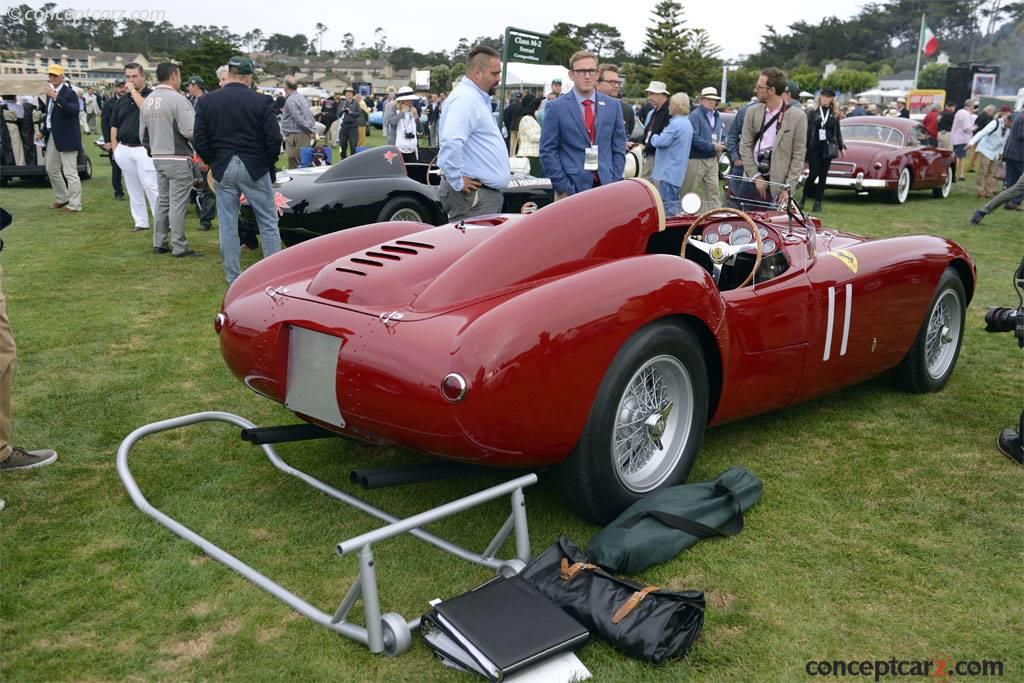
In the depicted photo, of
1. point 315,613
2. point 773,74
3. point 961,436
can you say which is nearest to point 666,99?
point 773,74

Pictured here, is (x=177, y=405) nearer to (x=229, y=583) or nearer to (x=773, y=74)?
(x=229, y=583)

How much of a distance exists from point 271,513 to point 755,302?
232 cm

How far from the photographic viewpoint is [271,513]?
364cm

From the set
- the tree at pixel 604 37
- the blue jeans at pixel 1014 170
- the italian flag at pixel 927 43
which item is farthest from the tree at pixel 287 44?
the blue jeans at pixel 1014 170

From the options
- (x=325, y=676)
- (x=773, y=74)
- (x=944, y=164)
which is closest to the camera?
(x=325, y=676)

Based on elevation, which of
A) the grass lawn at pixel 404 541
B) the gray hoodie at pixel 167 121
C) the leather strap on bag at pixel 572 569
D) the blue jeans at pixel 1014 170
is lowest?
the grass lawn at pixel 404 541

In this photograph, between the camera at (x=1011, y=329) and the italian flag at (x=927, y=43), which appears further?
the italian flag at (x=927, y=43)

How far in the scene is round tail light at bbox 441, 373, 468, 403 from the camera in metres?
2.88

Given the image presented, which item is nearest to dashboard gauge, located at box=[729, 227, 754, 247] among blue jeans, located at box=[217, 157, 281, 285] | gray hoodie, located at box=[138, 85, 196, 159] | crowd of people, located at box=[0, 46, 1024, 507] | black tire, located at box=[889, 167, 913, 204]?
crowd of people, located at box=[0, 46, 1024, 507]

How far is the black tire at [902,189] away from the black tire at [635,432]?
12442 mm

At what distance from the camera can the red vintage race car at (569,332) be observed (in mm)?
2996

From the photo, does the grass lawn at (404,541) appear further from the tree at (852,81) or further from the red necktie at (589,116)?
the tree at (852,81)

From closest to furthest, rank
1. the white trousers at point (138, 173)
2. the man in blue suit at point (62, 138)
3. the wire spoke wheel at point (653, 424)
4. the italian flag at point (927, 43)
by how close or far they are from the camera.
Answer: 1. the wire spoke wheel at point (653, 424)
2. the white trousers at point (138, 173)
3. the man in blue suit at point (62, 138)
4. the italian flag at point (927, 43)

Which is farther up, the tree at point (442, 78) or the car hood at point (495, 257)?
the tree at point (442, 78)
